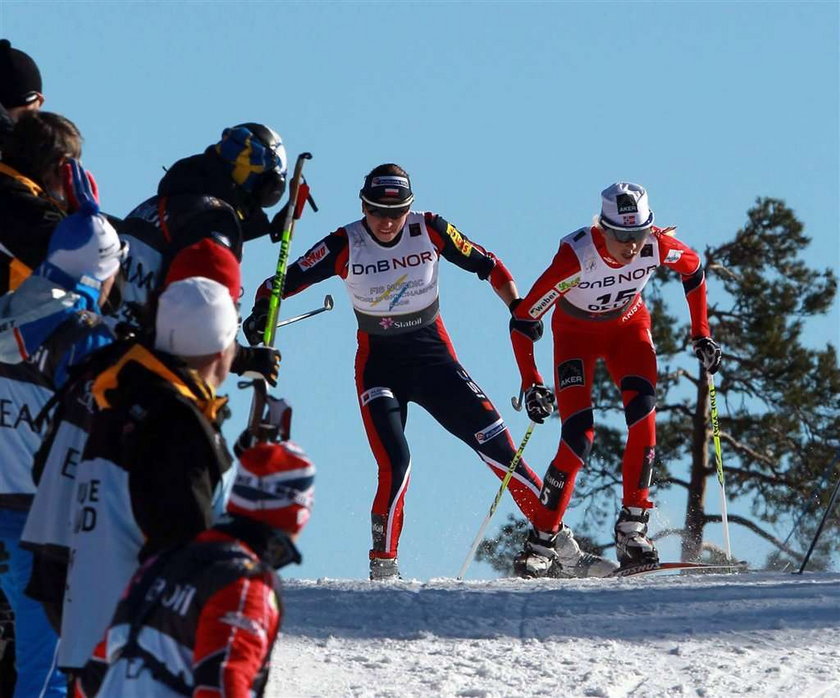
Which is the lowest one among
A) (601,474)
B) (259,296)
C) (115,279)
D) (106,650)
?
(106,650)

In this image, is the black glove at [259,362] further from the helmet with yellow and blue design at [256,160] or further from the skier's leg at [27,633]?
the helmet with yellow and blue design at [256,160]

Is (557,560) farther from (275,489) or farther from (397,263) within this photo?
(275,489)

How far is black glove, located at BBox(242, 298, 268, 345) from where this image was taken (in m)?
9.04

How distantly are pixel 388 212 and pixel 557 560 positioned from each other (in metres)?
2.34

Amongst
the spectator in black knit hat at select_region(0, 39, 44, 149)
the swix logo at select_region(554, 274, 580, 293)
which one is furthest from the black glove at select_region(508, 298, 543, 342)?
the spectator in black knit hat at select_region(0, 39, 44, 149)

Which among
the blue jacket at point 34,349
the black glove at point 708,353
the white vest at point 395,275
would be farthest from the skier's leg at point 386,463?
the blue jacket at point 34,349

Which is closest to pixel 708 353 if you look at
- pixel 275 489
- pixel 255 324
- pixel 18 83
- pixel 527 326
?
pixel 527 326

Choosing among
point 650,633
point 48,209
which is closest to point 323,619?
point 650,633

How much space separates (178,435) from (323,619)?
383 cm

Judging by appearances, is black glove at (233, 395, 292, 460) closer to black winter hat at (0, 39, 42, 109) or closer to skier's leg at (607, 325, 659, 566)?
black winter hat at (0, 39, 42, 109)

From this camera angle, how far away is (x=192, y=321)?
4312mm

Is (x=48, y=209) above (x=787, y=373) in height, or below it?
below

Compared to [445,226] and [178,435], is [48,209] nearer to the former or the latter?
[178,435]

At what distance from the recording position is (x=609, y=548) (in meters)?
20.9
